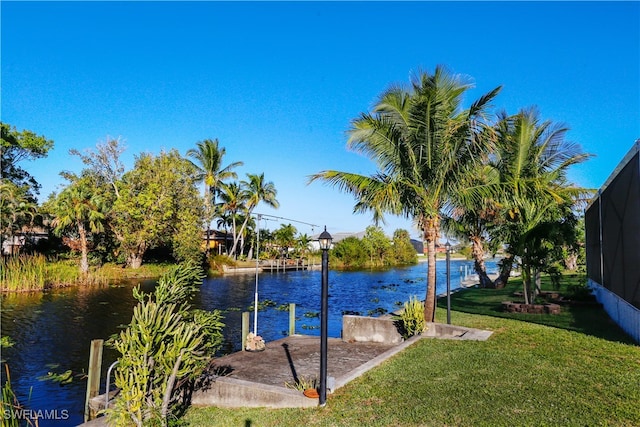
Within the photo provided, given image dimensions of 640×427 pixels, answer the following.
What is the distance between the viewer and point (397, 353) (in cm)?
809

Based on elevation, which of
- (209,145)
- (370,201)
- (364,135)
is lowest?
(370,201)

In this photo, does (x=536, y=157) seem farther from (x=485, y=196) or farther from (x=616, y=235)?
(x=485, y=196)

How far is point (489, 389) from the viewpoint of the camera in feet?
19.1

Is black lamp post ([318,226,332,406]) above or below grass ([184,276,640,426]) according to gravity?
above

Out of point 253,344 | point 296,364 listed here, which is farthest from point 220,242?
point 296,364

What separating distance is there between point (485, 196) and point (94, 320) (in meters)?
14.4

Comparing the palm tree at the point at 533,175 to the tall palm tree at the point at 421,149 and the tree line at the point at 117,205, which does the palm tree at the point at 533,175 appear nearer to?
the tall palm tree at the point at 421,149

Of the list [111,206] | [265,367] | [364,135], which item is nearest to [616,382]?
[265,367]

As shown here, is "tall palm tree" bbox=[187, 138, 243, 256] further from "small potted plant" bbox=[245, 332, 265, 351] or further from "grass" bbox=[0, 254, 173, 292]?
"small potted plant" bbox=[245, 332, 265, 351]

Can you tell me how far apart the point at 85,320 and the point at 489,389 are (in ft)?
50.4

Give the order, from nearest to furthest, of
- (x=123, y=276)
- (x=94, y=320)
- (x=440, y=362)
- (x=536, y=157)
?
1. (x=440, y=362)
2. (x=94, y=320)
3. (x=536, y=157)
4. (x=123, y=276)

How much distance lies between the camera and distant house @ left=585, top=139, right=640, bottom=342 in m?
8.99

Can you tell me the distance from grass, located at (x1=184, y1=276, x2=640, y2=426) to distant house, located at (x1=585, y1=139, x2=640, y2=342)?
110 centimetres

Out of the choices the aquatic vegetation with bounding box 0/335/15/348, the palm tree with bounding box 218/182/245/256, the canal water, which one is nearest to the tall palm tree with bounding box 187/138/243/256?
the palm tree with bounding box 218/182/245/256
